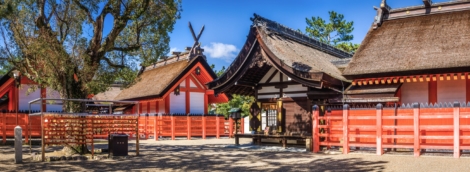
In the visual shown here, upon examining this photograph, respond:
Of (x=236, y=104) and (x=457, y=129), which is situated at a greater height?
(x=236, y=104)

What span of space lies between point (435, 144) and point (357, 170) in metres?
4.41

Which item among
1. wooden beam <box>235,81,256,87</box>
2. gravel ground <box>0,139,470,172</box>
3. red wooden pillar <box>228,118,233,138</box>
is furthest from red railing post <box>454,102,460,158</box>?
red wooden pillar <box>228,118,233,138</box>

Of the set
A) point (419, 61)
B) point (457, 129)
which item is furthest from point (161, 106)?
point (457, 129)

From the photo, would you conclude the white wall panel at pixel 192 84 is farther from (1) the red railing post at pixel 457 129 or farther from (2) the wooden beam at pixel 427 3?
(1) the red railing post at pixel 457 129

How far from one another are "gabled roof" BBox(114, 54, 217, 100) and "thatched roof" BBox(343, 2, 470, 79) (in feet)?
43.6

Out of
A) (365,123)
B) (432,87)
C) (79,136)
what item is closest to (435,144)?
(365,123)

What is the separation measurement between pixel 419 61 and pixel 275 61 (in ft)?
18.0

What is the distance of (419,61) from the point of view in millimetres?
15898

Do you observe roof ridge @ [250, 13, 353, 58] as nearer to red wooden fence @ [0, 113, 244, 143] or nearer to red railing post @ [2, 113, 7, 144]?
red wooden fence @ [0, 113, 244, 143]

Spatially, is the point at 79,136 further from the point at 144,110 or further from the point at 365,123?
the point at 144,110

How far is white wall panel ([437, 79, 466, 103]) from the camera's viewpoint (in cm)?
1648

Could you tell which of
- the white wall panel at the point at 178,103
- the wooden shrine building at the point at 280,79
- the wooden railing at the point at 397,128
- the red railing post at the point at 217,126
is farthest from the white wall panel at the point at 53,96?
the wooden railing at the point at 397,128

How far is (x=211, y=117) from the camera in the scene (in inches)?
1070

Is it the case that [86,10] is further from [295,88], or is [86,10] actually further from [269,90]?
[295,88]
